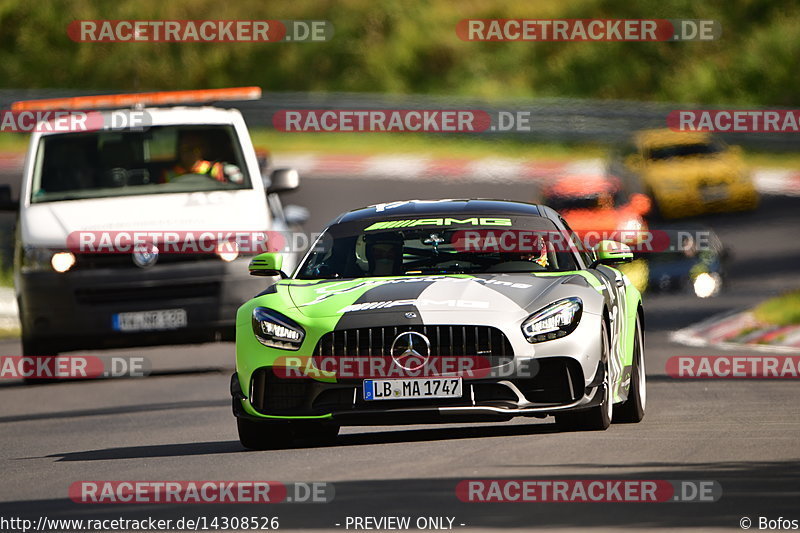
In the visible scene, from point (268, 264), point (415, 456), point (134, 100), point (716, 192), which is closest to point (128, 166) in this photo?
point (134, 100)

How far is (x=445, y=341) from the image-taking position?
10055 millimetres

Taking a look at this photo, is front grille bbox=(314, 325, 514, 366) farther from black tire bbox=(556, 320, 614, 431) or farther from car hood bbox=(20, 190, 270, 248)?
car hood bbox=(20, 190, 270, 248)

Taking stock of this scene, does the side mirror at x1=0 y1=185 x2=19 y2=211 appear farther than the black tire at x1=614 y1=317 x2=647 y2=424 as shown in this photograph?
Yes

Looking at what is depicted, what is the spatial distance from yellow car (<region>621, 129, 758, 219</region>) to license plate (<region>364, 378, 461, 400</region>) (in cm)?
2338

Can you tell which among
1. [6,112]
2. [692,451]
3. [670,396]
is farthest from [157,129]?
[692,451]

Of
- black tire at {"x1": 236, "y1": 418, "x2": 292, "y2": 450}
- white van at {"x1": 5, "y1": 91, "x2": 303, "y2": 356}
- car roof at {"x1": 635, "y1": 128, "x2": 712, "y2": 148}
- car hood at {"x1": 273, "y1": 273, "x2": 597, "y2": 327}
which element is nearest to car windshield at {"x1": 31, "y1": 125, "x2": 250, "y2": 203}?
white van at {"x1": 5, "y1": 91, "x2": 303, "y2": 356}

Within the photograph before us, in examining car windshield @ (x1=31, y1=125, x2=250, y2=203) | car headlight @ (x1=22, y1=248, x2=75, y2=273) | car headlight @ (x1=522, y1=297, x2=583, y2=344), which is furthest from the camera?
car windshield @ (x1=31, y1=125, x2=250, y2=203)

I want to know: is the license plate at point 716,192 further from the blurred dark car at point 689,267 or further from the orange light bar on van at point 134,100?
the orange light bar on van at point 134,100

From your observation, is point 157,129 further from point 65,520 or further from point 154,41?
point 154,41

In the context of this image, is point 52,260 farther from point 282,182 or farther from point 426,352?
point 426,352

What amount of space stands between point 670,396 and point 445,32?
37.8 m

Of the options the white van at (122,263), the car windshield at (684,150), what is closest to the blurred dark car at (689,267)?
the car windshield at (684,150)

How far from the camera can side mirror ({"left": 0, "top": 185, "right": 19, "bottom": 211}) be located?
1638 cm

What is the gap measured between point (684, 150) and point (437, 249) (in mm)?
23157
